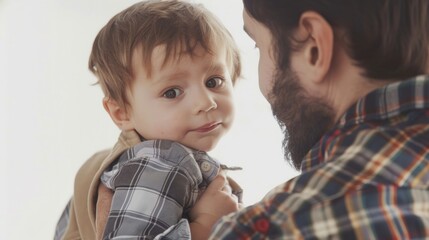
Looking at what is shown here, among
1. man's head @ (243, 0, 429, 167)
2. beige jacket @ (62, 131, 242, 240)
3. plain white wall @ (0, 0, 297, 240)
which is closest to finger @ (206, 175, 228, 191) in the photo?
beige jacket @ (62, 131, 242, 240)

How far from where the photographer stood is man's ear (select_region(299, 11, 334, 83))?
1.02m

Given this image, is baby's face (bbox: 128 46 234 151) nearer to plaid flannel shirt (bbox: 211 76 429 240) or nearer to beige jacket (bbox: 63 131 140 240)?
beige jacket (bbox: 63 131 140 240)

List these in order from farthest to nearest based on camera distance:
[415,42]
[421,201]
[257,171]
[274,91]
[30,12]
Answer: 1. [30,12]
2. [257,171]
3. [274,91]
4. [415,42]
5. [421,201]

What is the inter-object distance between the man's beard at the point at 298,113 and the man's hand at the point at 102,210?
0.37 metres

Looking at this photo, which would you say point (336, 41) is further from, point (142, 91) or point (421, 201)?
point (142, 91)

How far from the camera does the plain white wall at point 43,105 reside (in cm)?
228

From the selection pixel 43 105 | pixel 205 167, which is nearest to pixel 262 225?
pixel 205 167

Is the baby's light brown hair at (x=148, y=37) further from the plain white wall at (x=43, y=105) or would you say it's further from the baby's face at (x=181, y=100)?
the plain white wall at (x=43, y=105)

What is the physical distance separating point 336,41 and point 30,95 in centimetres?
151

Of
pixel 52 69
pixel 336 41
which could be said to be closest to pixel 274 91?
pixel 336 41

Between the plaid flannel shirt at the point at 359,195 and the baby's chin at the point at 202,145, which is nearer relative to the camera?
the plaid flannel shirt at the point at 359,195

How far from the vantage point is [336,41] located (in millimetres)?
1039

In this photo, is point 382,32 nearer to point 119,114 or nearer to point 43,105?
point 119,114

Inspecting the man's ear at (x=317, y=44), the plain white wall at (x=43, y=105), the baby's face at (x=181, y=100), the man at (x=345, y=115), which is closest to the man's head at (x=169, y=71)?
the baby's face at (x=181, y=100)
